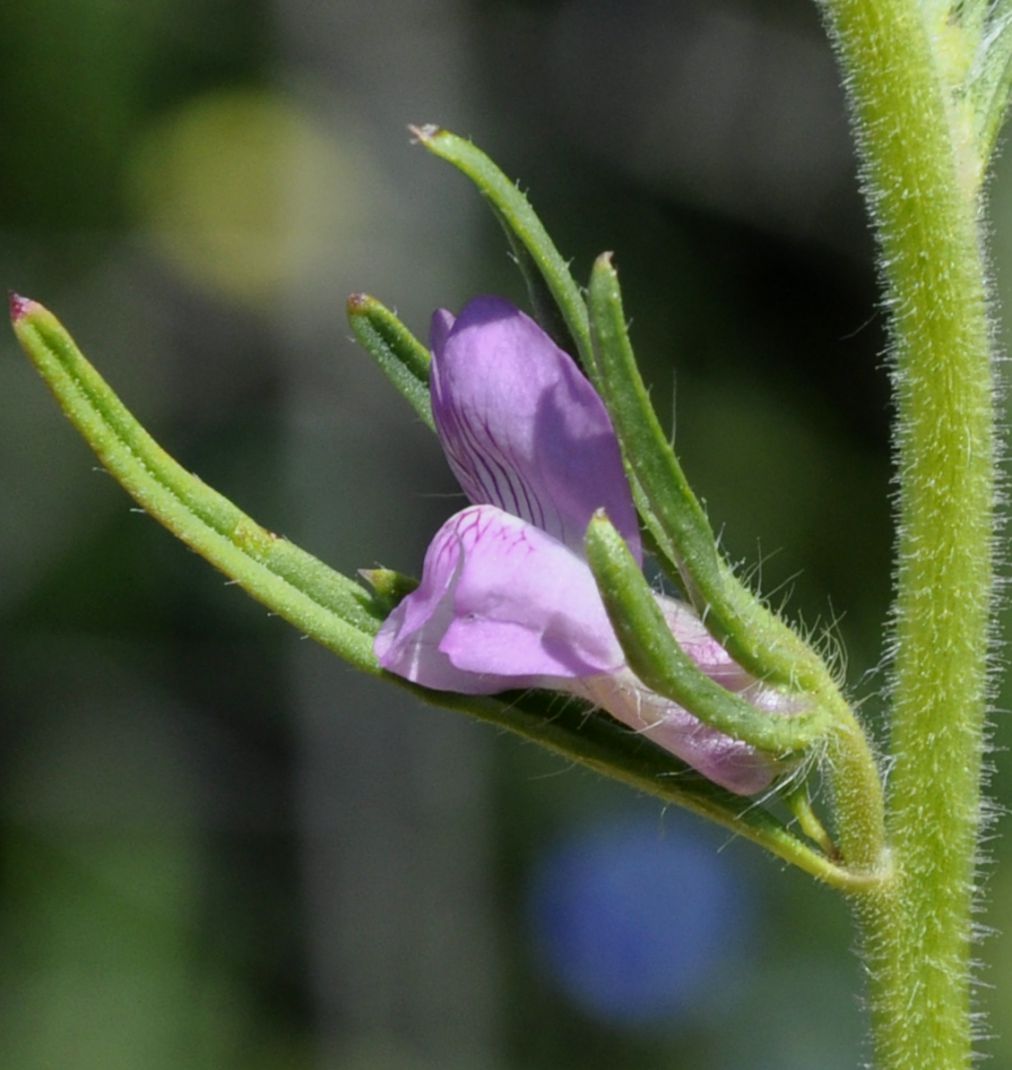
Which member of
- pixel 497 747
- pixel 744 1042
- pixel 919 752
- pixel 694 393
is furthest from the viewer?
pixel 694 393

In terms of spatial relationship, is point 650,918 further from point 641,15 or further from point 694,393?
point 641,15

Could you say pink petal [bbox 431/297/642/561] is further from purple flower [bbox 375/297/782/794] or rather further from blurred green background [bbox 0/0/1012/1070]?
blurred green background [bbox 0/0/1012/1070]

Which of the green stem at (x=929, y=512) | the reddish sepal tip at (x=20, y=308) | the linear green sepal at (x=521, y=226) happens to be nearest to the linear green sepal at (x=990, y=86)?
the green stem at (x=929, y=512)

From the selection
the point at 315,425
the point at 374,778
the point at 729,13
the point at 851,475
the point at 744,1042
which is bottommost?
the point at 744,1042

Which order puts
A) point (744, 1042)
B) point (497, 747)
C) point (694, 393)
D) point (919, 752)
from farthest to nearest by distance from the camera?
point (694, 393)
point (497, 747)
point (744, 1042)
point (919, 752)

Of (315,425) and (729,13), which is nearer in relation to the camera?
(315,425)

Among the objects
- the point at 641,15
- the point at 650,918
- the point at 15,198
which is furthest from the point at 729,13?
the point at 650,918
